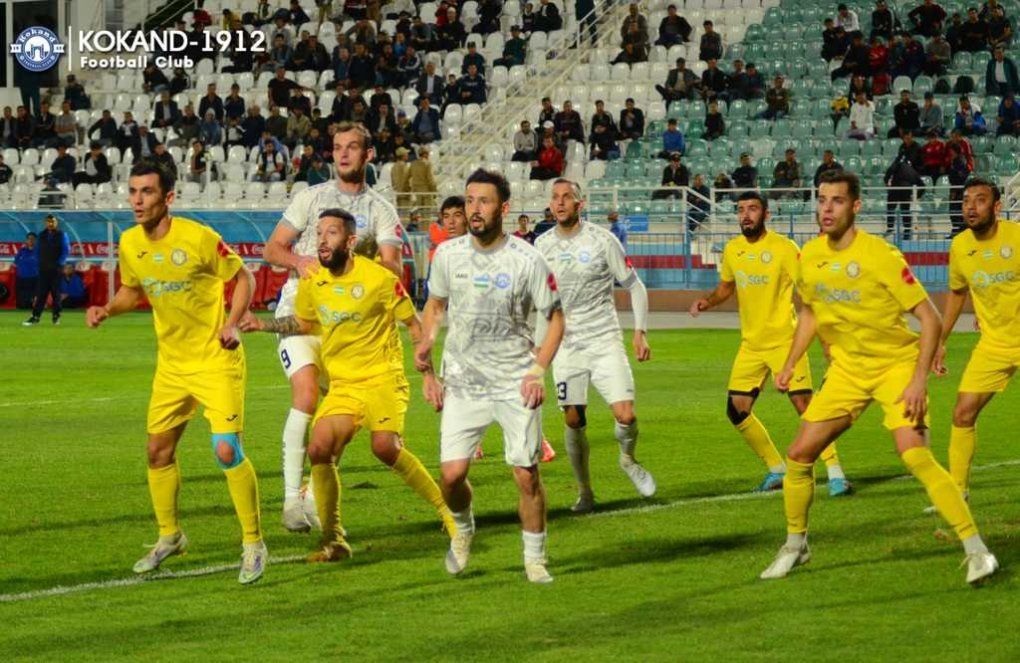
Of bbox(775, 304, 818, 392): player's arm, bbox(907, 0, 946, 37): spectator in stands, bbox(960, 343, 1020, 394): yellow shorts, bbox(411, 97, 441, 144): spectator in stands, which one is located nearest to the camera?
bbox(775, 304, 818, 392): player's arm

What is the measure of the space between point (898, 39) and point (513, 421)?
27.7m

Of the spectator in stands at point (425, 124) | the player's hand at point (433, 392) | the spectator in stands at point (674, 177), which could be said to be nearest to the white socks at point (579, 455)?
the player's hand at point (433, 392)

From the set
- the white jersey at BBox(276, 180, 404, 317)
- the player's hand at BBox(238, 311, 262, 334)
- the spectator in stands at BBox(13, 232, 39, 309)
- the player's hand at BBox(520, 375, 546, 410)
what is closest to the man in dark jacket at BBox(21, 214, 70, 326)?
the spectator in stands at BBox(13, 232, 39, 309)

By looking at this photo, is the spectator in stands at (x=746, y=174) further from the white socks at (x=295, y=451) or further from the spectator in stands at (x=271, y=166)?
the white socks at (x=295, y=451)

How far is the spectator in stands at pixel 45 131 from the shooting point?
138ft

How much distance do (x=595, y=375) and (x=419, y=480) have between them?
7.11ft

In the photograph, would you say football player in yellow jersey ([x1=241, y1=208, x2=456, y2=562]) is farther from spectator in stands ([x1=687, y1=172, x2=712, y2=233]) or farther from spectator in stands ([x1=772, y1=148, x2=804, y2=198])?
spectator in stands ([x1=772, y1=148, x2=804, y2=198])

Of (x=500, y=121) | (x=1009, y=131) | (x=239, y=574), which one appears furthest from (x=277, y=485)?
(x=500, y=121)

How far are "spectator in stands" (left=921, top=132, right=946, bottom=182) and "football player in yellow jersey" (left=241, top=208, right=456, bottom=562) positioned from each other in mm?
23837

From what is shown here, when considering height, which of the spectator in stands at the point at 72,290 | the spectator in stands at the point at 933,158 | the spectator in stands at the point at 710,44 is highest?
the spectator in stands at the point at 710,44

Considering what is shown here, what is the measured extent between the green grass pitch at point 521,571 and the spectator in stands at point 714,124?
20.1 m

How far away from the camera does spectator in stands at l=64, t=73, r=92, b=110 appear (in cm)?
4362

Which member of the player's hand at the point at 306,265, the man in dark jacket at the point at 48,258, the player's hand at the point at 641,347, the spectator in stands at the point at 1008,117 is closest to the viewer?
the player's hand at the point at 306,265

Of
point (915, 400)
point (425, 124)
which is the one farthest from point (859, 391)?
point (425, 124)
